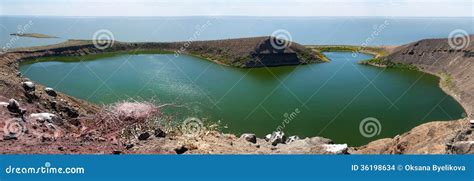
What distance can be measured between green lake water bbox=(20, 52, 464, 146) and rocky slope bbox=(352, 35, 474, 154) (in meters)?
1.85

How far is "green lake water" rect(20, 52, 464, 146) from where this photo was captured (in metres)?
23.6

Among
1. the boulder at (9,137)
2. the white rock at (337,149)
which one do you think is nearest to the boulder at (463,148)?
the white rock at (337,149)

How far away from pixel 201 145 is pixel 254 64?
162ft

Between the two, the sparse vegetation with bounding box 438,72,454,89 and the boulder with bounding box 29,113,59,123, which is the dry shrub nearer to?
the boulder with bounding box 29,113,59,123

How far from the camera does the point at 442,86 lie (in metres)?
43.3

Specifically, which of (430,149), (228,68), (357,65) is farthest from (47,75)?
(430,149)

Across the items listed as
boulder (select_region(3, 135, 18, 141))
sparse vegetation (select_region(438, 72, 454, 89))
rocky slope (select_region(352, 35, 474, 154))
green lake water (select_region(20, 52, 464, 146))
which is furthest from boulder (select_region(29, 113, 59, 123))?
sparse vegetation (select_region(438, 72, 454, 89))

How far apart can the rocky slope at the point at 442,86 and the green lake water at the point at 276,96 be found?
1.85m

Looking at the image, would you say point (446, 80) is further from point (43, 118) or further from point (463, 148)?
point (43, 118)

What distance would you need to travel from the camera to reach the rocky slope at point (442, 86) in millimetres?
12067

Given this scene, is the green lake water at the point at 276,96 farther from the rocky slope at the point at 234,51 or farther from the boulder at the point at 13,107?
the rocky slope at the point at 234,51

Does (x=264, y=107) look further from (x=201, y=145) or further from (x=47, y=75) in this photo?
(x=47, y=75)

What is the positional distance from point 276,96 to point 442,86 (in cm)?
1985

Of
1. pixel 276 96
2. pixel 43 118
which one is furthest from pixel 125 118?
pixel 276 96
